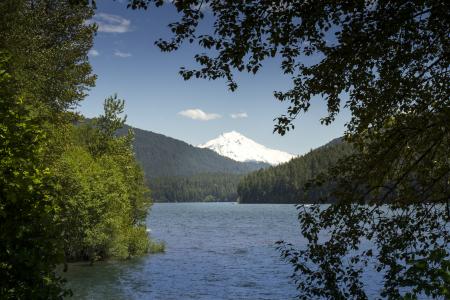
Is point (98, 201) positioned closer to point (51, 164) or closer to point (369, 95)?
point (51, 164)

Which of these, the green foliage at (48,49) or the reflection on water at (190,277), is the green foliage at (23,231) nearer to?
the green foliage at (48,49)

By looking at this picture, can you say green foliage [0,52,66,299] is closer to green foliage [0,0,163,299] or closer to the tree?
green foliage [0,0,163,299]

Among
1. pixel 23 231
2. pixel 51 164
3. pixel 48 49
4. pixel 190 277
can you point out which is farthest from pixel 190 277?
pixel 23 231

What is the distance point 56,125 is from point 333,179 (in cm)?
2204

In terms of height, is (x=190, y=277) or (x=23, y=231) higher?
(x=23, y=231)

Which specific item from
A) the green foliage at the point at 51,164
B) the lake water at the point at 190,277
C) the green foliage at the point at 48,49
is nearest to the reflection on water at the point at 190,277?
the lake water at the point at 190,277

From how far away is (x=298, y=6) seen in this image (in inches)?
328

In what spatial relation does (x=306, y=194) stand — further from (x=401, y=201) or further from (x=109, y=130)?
(x=109, y=130)

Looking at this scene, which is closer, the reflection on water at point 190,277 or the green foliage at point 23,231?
the green foliage at point 23,231

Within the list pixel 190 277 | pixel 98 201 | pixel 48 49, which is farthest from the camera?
pixel 98 201

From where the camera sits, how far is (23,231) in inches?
372

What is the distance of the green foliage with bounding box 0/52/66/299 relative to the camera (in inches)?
357

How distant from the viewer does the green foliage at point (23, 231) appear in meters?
9.06

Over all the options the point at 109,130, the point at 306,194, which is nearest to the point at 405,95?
the point at 306,194
